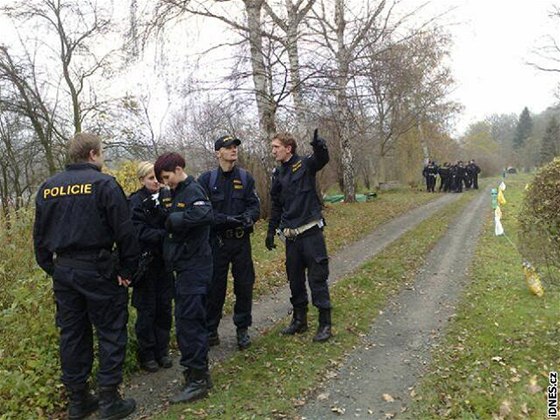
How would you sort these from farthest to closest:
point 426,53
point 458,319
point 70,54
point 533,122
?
point 533,122
point 426,53
point 70,54
point 458,319

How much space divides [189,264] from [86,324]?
0.99 m

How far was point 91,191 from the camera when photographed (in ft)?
12.3

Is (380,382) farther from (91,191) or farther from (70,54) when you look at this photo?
(70,54)

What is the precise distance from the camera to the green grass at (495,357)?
3805mm

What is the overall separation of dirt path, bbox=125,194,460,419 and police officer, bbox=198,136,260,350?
1.92ft

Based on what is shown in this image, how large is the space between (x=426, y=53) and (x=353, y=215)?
13258 millimetres

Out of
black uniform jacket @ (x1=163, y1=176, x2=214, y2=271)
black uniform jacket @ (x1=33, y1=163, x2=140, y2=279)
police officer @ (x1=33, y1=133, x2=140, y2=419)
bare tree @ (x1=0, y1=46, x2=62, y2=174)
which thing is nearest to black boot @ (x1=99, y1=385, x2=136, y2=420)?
police officer @ (x1=33, y1=133, x2=140, y2=419)

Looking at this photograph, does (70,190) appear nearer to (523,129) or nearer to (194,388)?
(194,388)

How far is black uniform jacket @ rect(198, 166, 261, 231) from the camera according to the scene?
5094 millimetres

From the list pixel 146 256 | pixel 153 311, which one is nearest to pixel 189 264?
pixel 146 256

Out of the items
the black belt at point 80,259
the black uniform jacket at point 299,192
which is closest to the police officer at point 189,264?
the black belt at point 80,259

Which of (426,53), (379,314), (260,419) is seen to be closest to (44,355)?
(260,419)

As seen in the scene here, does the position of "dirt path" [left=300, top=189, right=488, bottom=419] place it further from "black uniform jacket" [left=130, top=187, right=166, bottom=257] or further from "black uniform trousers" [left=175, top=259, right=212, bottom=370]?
"black uniform jacket" [left=130, top=187, right=166, bottom=257]

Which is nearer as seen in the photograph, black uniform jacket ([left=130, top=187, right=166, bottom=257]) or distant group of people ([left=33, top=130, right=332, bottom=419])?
distant group of people ([left=33, top=130, right=332, bottom=419])
